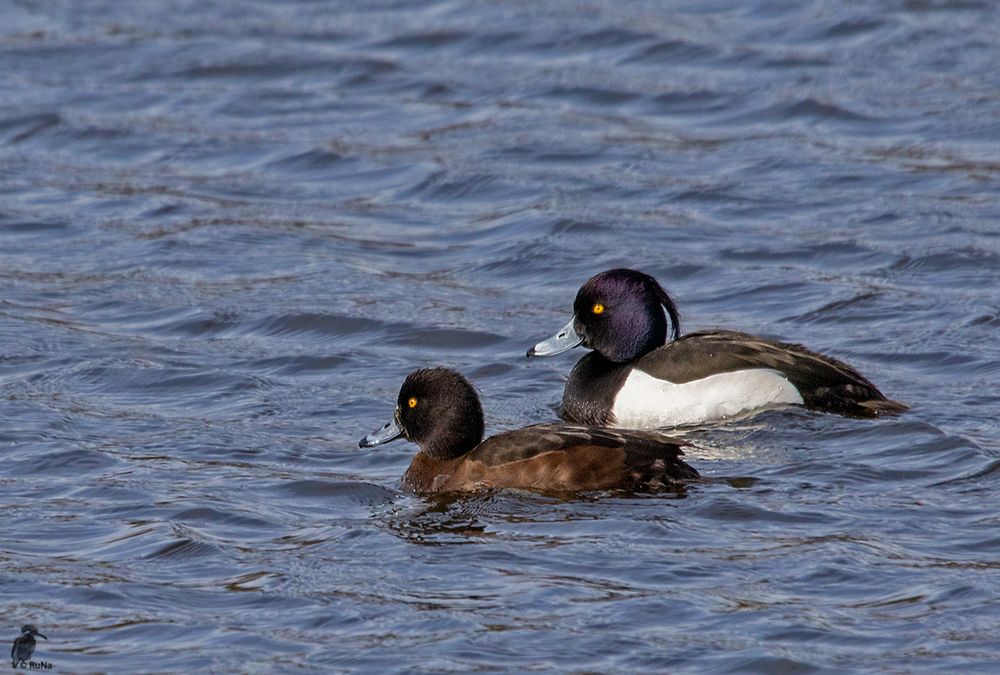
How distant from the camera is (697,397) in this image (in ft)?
34.6

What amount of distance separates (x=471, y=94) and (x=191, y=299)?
211 inches

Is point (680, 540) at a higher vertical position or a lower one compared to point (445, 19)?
lower

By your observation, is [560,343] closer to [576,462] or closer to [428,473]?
[428,473]

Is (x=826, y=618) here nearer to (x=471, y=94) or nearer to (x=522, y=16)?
(x=471, y=94)

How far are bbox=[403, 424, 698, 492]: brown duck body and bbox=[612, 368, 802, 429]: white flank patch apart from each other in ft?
4.80

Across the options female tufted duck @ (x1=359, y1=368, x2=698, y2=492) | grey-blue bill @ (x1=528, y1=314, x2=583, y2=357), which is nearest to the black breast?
grey-blue bill @ (x1=528, y1=314, x2=583, y2=357)

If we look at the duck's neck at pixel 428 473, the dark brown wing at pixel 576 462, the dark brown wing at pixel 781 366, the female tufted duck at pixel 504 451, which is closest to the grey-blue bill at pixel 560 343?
the dark brown wing at pixel 781 366

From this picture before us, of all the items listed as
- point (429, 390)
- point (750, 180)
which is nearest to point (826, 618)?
point (429, 390)

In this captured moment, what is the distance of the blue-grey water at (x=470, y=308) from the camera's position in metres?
7.34

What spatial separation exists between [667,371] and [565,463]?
199cm

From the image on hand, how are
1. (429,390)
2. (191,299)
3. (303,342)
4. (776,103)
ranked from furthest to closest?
1. (776,103)
2. (191,299)
3. (303,342)
4. (429,390)

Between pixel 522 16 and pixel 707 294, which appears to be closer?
pixel 707 294

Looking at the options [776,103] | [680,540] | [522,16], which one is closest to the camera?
[680,540]

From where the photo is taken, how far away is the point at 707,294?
41.9 feet
